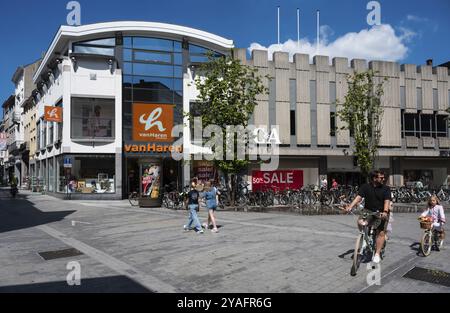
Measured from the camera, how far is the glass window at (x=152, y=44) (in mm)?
30297

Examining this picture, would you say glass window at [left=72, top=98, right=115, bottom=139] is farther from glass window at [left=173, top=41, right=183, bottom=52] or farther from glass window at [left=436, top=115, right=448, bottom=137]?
glass window at [left=436, top=115, right=448, bottom=137]

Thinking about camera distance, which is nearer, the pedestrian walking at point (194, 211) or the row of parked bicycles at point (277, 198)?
the pedestrian walking at point (194, 211)

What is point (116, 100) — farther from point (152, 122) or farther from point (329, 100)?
point (329, 100)

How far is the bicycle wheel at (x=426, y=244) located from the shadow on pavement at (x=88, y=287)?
5616 millimetres

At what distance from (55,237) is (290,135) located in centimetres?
2376

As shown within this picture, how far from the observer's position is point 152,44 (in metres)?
30.6

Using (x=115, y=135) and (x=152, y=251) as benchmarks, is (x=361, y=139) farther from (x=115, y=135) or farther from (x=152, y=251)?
(x=152, y=251)

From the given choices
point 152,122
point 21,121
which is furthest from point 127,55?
point 21,121

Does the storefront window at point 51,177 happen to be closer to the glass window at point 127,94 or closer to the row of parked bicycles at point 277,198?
the glass window at point 127,94

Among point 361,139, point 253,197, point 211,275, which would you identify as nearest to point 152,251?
point 211,275

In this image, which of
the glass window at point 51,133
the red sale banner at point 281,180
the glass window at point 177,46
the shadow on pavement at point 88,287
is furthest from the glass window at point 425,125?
the shadow on pavement at point 88,287

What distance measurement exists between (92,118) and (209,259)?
2347 cm

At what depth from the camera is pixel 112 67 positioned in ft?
96.6

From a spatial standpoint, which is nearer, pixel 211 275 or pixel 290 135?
pixel 211 275
